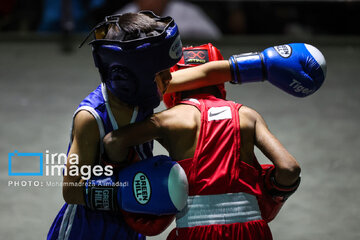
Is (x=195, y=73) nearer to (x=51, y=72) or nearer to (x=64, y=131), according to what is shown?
(x=64, y=131)

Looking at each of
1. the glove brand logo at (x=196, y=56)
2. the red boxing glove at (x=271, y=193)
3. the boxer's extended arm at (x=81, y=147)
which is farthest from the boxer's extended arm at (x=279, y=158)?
the boxer's extended arm at (x=81, y=147)

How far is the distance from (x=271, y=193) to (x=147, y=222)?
16.0 inches

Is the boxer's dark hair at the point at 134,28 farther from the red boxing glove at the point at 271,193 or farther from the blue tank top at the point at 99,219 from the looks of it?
the red boxing glove at the point at 271,193

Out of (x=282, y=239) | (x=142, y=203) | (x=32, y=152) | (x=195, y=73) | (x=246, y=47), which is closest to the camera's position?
(x=142, y=203)

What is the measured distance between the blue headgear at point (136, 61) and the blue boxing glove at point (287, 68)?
13.7 inches

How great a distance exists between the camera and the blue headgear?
1.62 m

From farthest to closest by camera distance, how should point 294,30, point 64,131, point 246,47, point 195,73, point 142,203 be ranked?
point 294,30, point 246,47, point 64,131, point 195,73, point 142,203

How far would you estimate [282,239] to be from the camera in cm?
255

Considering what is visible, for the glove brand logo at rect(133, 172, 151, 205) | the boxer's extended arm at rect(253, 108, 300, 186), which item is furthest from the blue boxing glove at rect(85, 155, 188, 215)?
the boxer's extended arm at rect(253, 108, 300, 186)

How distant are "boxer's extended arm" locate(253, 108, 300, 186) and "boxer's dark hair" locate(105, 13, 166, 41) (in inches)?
17.3

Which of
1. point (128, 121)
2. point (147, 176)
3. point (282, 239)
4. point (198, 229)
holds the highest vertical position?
point (128, 121)

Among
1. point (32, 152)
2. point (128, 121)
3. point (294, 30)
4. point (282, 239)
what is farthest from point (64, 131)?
point (294, 30)

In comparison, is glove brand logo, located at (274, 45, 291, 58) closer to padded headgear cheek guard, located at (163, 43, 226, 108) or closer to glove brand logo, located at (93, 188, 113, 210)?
padded headgear cheek guard, located at (163, 43, 226, 108)

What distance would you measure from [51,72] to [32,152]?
1.39 meters
